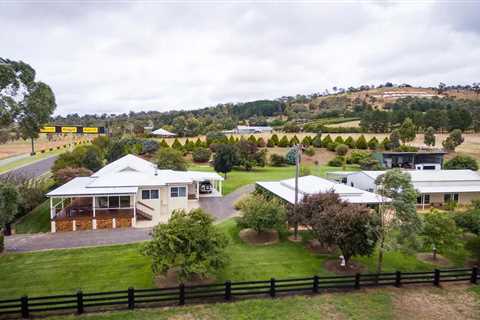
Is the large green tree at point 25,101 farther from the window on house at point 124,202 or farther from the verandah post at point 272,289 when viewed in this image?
the verandah post at point 272,289

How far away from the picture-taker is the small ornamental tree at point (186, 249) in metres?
14.9

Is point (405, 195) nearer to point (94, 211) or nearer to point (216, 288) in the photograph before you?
point (216, 288)

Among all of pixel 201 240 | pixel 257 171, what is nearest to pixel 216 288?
pixel 201 240

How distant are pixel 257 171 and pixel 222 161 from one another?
9738mm

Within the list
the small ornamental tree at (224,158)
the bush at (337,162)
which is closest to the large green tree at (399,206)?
the small ornamental tree at (224,158)

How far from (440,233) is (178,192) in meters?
18.8

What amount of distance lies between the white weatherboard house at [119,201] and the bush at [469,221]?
1929 centimetres

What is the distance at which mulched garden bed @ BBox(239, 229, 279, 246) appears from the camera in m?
20.9

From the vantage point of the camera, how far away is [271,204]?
21141mm

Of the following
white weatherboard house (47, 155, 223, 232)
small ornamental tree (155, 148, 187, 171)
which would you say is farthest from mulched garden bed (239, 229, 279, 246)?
small ornamental tree (155, 148, 187, 171)

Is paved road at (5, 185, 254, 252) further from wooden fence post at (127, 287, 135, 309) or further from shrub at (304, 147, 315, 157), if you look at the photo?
shrub at (304, 147, 315, 157)

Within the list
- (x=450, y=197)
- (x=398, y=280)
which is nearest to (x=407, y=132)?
(x=450, y=197)

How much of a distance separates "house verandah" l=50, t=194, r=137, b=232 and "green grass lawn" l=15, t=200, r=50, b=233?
65.5 inches

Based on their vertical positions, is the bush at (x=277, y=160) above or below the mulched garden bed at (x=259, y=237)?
above
